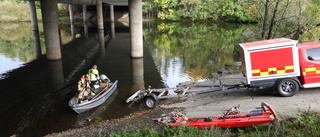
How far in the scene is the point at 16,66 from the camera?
2134cm

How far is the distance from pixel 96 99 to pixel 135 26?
1223 cm

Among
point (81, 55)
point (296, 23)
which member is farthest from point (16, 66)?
point (296, 23)

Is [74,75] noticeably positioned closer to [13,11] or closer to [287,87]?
[287,87]

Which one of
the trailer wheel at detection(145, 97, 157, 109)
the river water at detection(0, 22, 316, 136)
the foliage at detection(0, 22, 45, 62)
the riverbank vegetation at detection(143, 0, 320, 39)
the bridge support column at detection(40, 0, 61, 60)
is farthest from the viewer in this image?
the foliage at detection(0, 22, 45, 62)

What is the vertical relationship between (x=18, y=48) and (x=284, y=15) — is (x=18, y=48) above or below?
below

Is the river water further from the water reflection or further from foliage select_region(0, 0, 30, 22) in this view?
foliage select_region(0, 0, 30, 22)

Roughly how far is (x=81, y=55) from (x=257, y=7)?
18530mm

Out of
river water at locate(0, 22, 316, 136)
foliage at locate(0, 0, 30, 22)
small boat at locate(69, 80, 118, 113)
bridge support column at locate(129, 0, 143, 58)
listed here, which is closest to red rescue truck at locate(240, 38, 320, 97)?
river water at locate(0, 22, 316, 136)

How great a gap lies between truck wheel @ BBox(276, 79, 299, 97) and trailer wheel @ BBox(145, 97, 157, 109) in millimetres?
5366

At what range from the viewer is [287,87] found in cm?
941

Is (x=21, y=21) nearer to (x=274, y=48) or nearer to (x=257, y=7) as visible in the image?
(x=257, y=7)

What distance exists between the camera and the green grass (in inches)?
239

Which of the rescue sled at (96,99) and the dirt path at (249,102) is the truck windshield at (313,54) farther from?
the rescue sled at (96,99)

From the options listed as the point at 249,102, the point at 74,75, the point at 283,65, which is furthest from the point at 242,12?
the point at 249,102
